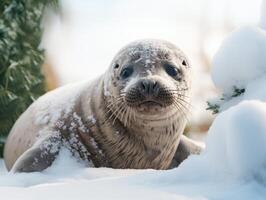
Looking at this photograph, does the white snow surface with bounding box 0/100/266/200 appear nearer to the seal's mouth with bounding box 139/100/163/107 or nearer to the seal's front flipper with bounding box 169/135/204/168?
the seal's mouth with bounding box 139/100/163/107

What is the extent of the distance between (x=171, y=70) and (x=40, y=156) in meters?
1.23

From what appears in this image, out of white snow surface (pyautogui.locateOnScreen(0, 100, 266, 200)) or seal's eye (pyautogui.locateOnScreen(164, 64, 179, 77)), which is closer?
white snow surface (pyautogui.locateOnScreen(0, 100, 266, 200))

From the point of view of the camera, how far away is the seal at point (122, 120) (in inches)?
185

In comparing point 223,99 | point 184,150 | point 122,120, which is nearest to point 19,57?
point 184,150

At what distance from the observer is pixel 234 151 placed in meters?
2.24

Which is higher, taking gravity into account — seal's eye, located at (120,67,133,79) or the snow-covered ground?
seal's eye, located at (120,67,133,79)

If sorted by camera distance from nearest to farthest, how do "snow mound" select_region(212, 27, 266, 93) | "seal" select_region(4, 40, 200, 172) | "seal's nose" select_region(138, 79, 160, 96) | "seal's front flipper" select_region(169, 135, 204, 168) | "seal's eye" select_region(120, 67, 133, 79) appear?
1. "snow mound" select_region(212, 27, 266, 93)
2. "seal's nose" select_region(138, 79, 160, 96)
3. "seal" select_region(4, 40, 200, 172)
4. "seal's eye" select_region(120, 67, 133, 79)
5. "seal's front flipper" select_region(169, 135, 204, 168)

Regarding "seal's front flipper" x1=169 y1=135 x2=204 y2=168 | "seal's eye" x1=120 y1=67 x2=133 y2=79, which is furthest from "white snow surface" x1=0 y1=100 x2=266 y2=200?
"seal's front flipper" x1=169 y1=135 x2=204 y2=168

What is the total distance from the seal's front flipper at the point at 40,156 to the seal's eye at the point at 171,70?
103 cm

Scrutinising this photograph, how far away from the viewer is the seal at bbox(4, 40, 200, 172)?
185 inches

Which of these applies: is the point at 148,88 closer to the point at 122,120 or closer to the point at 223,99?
the point at 122,120

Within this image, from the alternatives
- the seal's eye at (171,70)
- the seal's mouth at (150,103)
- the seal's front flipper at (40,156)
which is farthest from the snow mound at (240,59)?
the seal's front flipper at (40,156)

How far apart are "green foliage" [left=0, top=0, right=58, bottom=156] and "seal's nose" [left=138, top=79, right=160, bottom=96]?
4813 millimetres

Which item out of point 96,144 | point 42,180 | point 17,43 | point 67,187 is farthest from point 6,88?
point 67,187
